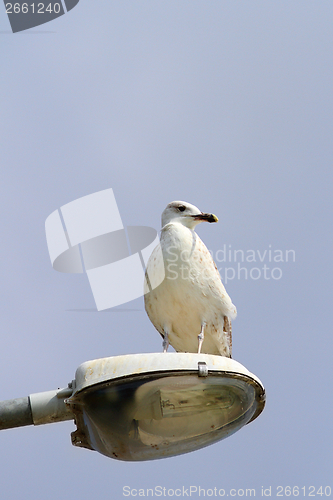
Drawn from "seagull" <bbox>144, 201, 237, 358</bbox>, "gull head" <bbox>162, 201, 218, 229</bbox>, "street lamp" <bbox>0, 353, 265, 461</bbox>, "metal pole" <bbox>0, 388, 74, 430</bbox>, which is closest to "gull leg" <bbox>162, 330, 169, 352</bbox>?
"seagull" <bbox>144, 201, 237, 358</bbox>

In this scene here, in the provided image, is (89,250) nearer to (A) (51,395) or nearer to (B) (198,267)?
(B) (198,267)

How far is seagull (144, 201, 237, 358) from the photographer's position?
759cm

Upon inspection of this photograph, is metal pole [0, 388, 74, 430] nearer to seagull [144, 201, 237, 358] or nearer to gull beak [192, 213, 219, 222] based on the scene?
seagull [144, 201, 237, 358]

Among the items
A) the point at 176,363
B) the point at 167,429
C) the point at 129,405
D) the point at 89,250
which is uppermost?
the point at 89,250

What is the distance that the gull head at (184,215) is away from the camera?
8547 mm

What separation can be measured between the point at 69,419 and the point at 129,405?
549mm

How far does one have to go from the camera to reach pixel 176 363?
445 centimetres

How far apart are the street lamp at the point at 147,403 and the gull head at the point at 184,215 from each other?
386cm

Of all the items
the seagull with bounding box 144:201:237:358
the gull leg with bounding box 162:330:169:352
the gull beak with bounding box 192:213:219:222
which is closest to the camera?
the seagull with bounding box 144:201:237:358

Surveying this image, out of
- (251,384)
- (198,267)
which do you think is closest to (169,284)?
(198,267)

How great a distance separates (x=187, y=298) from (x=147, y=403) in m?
2.94

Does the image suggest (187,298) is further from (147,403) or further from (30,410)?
(30,410)

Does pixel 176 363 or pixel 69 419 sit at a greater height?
pixel 176 363

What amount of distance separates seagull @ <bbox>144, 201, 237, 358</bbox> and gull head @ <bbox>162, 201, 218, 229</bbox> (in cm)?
32
